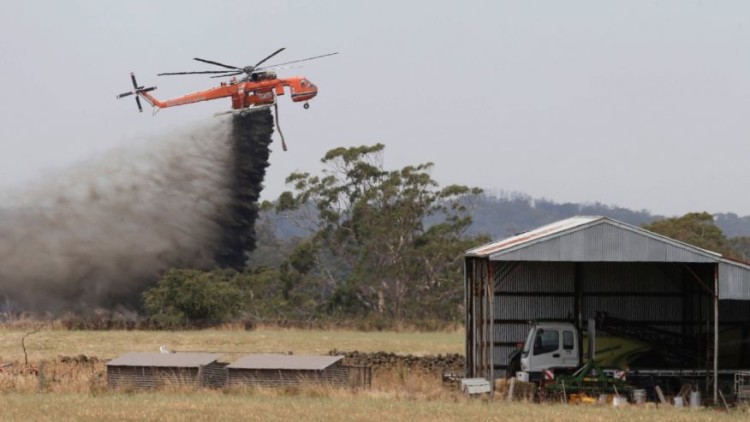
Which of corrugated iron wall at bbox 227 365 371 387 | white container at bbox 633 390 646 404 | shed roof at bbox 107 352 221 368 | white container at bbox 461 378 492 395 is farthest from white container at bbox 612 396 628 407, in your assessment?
shed roof at bbox 107 352 221 368

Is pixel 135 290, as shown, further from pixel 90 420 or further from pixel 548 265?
pixel 90 420

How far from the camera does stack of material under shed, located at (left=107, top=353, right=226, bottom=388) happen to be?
33.0 metres

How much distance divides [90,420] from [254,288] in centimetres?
6201

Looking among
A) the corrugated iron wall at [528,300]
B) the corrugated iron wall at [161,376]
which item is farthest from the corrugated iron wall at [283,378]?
the corrugated iron wall at [528,300]

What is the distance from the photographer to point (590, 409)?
3016cm

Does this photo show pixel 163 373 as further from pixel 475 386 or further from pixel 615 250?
pixel 615 250

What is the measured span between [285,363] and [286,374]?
14.6 inches

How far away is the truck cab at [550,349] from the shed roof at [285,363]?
588 cm

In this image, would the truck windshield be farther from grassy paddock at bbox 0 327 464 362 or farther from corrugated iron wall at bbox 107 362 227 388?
grassy paddock at bbox 0 327 464 362

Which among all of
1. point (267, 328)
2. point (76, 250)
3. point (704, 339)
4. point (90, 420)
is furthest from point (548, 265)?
point (76, 250)

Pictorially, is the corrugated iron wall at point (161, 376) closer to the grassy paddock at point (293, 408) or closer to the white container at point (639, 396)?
the grassy paddock at point (293, 408)

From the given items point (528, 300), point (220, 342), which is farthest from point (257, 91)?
point (528, 300)

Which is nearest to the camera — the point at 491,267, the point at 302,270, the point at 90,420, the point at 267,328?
the point at 90,420

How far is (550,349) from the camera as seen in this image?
36750 millimetres
